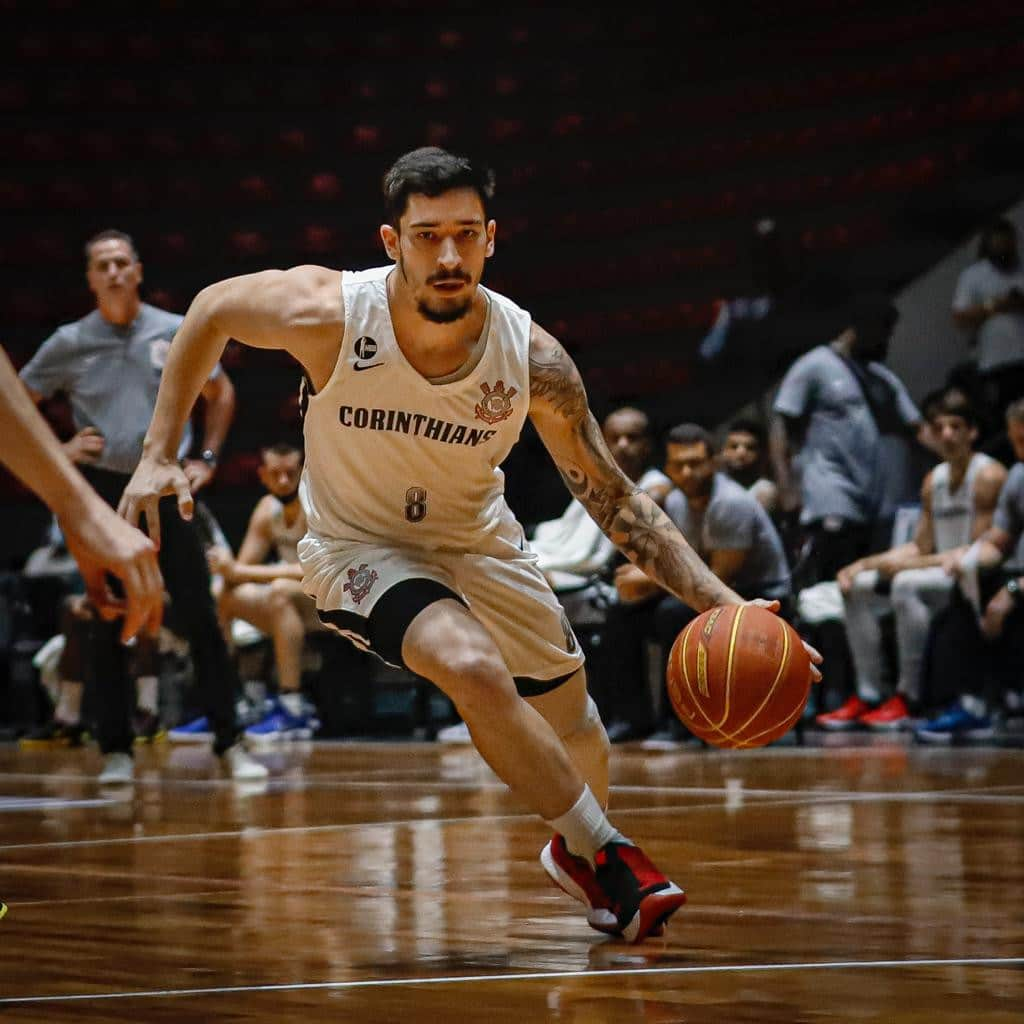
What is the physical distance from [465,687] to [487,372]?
2.19 ft

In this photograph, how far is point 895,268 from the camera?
11828 millimetres

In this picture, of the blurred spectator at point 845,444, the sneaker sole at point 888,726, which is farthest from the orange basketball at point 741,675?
the blurred spectator at point 845,444

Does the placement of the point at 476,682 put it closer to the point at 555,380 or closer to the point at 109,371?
the point at 555,380

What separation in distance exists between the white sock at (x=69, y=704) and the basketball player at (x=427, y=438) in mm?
6621

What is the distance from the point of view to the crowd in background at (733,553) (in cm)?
723

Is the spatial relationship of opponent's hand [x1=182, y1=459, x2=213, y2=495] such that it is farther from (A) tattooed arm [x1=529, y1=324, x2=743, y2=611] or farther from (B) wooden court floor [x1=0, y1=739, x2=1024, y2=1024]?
(A) tattooed arm [x1=529, y1=324, x2=743, y2=611]

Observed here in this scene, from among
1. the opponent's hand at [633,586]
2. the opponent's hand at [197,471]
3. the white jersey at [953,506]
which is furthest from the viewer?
the white jersey at [953,506]

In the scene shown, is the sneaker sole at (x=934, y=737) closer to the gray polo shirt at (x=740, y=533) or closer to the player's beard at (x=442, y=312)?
the gray polo shirt at (x=740, y=533)

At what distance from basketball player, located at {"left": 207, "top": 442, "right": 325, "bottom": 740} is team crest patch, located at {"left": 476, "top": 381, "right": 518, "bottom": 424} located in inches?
246

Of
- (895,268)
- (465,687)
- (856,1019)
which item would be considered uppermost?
(895,268)

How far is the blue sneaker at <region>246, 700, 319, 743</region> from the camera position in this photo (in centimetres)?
991

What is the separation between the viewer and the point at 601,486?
3783mm

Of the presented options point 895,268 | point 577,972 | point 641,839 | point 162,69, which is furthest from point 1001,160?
point 577,972

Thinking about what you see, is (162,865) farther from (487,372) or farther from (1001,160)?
(1001,160)
